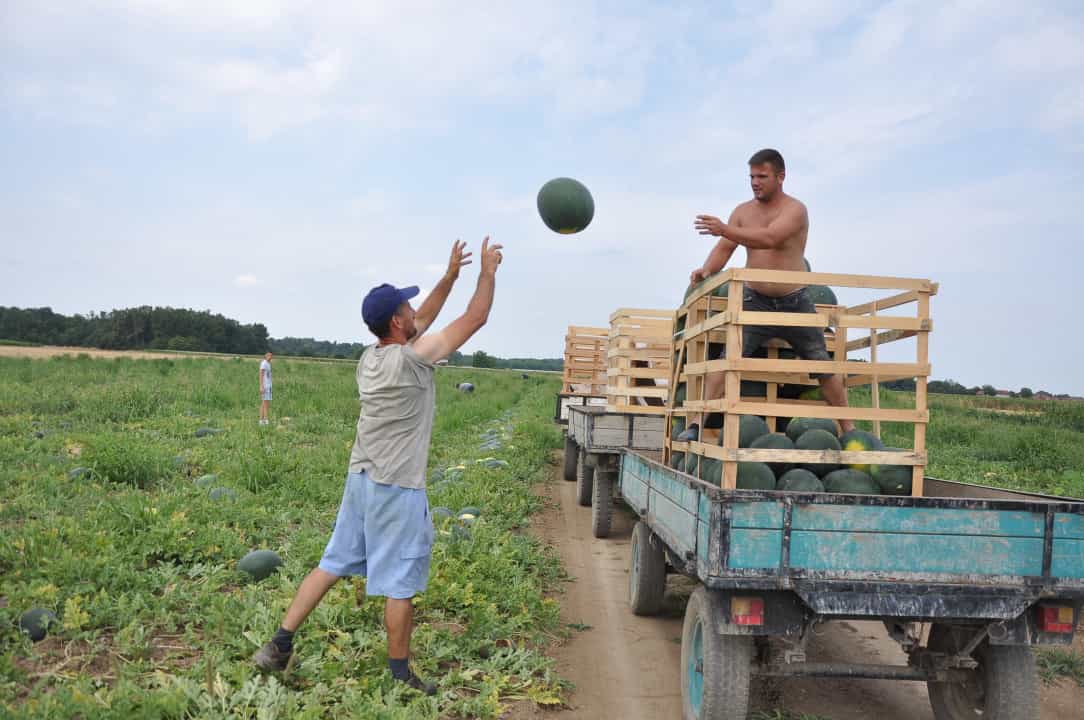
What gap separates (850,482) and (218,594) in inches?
158

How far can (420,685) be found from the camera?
→ 162 inches

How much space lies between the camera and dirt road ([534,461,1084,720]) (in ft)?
14.9

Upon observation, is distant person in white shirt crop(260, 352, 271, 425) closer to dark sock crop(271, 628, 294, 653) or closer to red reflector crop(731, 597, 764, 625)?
→ dark sock crop(271, 628, 294, 653)

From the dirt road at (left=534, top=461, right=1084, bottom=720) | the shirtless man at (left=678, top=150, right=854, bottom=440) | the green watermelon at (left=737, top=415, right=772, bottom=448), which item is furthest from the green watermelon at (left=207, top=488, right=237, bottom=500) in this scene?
the green watermelon at (left=737, top=415, right=772, bottom=448)

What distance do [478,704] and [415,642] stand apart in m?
0.78

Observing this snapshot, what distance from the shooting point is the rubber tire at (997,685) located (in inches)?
147

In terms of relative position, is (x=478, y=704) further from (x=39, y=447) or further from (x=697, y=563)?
(x=39, y=447)

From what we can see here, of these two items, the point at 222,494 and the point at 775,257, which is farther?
the point at 222,494

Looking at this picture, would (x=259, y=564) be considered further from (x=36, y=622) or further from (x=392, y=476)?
(x=392, y=476)

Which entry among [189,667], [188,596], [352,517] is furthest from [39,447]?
[352,517]

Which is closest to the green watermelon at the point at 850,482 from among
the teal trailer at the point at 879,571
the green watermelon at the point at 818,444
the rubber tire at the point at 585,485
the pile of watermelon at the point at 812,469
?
the pile of watermelon at the point at 812,469

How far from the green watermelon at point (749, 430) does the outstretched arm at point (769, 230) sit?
1168 millimetres

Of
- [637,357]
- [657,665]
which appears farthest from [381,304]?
[637,357]

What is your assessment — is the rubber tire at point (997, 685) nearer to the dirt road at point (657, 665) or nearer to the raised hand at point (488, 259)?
the dirt road at point (657, 665)
